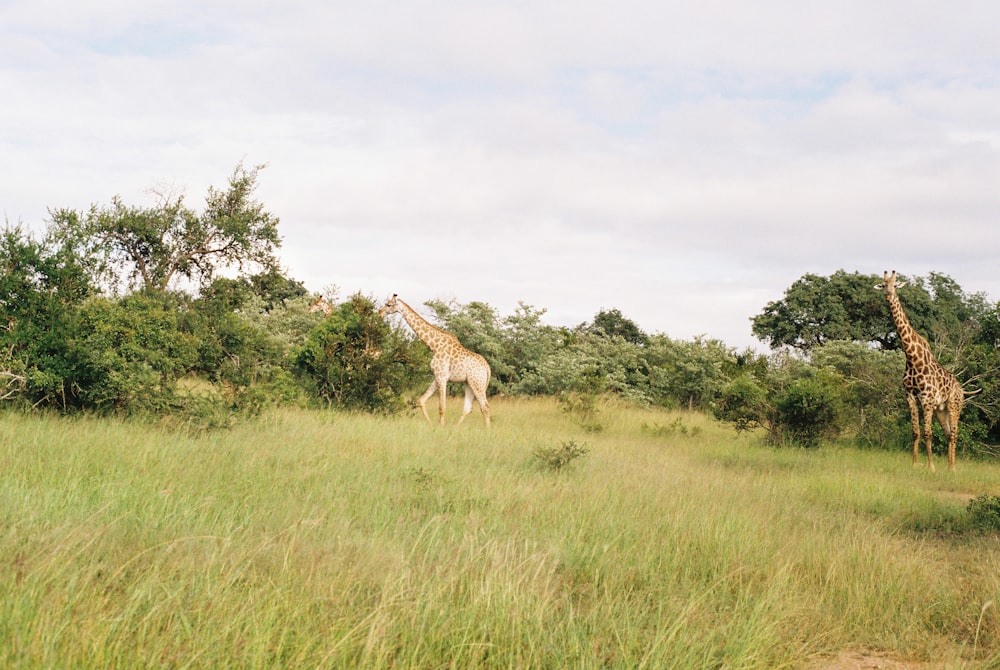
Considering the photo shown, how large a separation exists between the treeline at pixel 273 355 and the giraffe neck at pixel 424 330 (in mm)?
260

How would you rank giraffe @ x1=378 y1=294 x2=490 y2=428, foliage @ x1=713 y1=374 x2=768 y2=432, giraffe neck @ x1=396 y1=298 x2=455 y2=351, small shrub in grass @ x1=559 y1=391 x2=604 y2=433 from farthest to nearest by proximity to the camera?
small shrub in grass @ x1=559 y1=391 x2=604 y2=433 < giraffe neck @ x1=396 y1=298 x2=455 y2=351 < giraffe @ x1=378 y1=294 x2=490 y2=428 < foliage @ x1=713 y1=374 x2=768 y2=432

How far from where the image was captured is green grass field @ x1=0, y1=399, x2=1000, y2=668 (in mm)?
3488

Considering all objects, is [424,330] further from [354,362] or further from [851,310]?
[851,310]

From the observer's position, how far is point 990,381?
599 inches

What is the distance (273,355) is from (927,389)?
11.3 m

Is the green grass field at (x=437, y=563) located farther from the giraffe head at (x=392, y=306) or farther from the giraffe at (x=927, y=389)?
the giraffe head at (x=392, y=306)

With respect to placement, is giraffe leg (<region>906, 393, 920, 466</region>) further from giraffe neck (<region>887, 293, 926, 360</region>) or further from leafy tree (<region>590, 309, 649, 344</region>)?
leafy tree (<region>590, 309, 649, 344</region>)

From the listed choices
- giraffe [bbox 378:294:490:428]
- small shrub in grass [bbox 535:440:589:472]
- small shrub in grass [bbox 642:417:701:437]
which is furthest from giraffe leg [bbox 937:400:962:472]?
giraffe [bbox 378:294:490:428]

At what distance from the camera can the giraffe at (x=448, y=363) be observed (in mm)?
15672

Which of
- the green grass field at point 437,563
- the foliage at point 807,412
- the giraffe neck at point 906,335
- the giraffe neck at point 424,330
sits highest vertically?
the giraffe neck at point 906,335

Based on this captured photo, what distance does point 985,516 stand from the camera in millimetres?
8242

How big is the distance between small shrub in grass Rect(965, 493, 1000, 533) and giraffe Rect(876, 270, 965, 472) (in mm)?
5298

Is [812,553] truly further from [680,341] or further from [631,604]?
[680,341]

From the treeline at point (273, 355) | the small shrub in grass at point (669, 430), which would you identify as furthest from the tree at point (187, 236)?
the small shrub in grass at point (669, 430)
